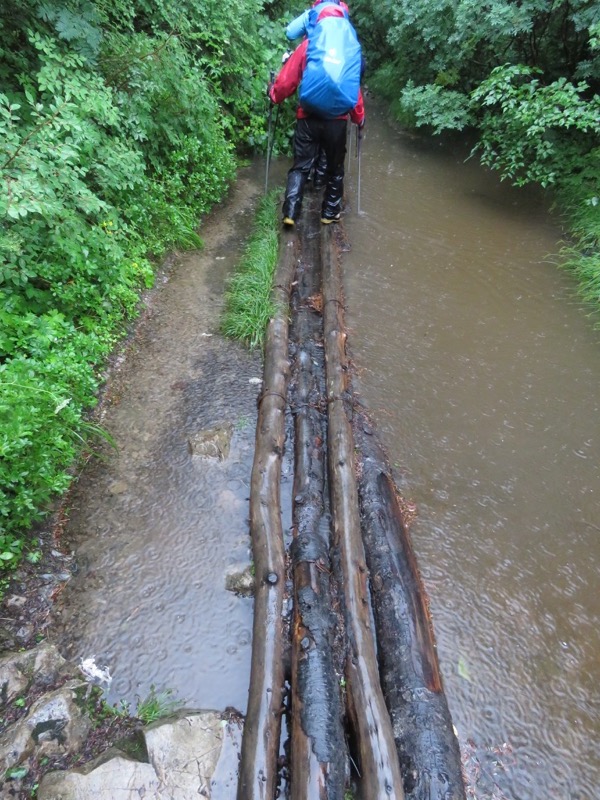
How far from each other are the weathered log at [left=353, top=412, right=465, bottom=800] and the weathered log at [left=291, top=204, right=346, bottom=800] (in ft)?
0.87

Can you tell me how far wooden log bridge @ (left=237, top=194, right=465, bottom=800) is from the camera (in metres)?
2.09

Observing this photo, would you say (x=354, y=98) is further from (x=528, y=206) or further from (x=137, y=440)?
(x=137, y=440)

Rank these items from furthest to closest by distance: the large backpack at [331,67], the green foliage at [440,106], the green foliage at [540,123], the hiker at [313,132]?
the green foliage at [440,106], the green foliage at [540,123], the hiker at [313,132], the large backpack at [331,67]

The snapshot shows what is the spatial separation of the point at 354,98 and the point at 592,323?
128 inches

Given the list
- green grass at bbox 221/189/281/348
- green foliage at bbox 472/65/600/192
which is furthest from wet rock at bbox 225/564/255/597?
green foliage at bbox 472/65/600/192

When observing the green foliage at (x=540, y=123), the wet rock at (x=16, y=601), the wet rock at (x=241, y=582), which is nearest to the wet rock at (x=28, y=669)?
the wet rock at (x=16, y=601)

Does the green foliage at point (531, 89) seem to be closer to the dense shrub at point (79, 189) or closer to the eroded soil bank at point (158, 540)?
the dense shrub at point (79, 189)

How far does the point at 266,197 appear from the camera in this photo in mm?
6535

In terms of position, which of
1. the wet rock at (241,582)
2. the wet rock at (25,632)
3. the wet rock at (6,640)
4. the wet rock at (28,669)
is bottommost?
the wet rock at (25,632)

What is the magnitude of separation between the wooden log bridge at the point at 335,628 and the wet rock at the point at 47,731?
0.76m

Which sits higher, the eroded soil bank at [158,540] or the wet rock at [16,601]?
the eroded soil bank at [158,540]

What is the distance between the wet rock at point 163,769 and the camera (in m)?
2.02

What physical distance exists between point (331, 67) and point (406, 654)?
4904 mm

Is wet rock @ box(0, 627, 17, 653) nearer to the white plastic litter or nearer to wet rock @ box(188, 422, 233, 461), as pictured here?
the white plastic litter
